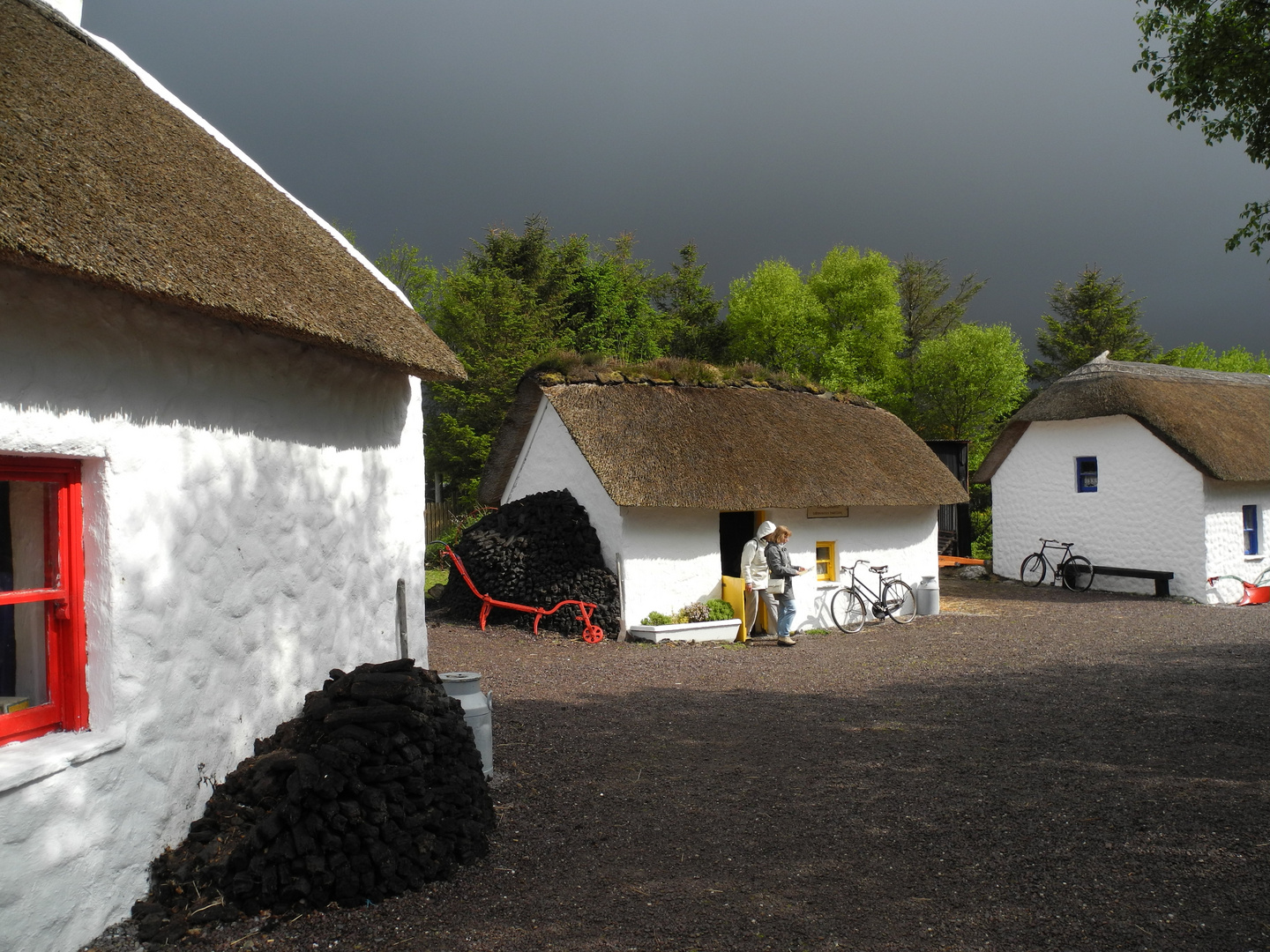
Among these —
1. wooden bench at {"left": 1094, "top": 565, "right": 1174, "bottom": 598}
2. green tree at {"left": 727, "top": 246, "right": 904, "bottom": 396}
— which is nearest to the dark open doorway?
wooden bench at {"left": 1094, "top": 565, "right": 1174, "bottom": 598}

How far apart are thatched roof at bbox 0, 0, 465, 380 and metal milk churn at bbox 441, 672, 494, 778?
6.73 feet

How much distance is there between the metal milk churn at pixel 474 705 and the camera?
216 inches

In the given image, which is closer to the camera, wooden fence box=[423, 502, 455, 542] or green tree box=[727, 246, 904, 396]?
wooden fence box=[423, 502, 455, 542]

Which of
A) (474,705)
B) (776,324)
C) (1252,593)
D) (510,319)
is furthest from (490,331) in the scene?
(474,705)

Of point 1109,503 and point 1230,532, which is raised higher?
point 1109,503

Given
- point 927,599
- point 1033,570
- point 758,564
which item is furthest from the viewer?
point 1033,570

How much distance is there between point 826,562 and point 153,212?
38.1 ft

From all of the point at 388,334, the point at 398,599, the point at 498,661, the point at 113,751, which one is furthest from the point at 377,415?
the point at 498,661

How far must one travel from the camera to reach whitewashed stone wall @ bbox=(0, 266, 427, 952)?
3.42 m

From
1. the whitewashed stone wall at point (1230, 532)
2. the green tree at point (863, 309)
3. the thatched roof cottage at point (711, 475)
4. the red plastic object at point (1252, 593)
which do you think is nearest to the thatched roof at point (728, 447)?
the thatched roof cottage at point (711, 475)

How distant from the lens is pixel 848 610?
13961 millimetres

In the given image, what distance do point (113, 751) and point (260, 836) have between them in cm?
74

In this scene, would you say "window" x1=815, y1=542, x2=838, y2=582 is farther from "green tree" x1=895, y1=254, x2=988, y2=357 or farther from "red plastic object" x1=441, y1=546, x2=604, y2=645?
"green tree" x1=895, y1=254, x2=988, y2=357

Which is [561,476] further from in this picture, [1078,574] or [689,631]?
[1078,574]
